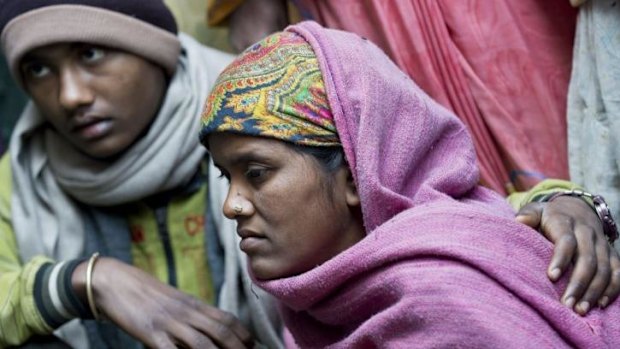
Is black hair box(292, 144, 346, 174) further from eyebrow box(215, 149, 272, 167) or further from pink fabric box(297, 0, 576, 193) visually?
pink fabric box(297, 0, 576, 193)

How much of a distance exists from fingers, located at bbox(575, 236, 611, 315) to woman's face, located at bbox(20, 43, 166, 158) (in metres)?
0.94

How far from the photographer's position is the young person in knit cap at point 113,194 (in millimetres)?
1615

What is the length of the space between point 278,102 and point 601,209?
545mm

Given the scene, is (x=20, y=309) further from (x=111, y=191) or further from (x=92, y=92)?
(x=92, y=92)

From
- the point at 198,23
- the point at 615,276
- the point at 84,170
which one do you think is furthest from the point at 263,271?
the point at 198,23

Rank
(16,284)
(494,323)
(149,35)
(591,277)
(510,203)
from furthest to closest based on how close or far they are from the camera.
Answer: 1. (149,35)
2. (16,284)
3. (510,203)
4. (591,277)
5. (494,323)

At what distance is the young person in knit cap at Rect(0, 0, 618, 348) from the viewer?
5.30ft

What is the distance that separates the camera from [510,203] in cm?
154

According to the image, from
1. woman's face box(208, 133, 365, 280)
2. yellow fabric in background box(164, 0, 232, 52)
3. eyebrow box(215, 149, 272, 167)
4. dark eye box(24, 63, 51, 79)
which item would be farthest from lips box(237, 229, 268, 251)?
Result: yellow fabric in background box(164, 0, 232, 52)

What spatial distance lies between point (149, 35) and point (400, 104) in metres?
0.67

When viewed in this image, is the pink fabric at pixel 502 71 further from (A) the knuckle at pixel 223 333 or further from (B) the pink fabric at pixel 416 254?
(A) the knuckle at pixel 223 333

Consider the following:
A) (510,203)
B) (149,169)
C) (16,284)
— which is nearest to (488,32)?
(510,203)

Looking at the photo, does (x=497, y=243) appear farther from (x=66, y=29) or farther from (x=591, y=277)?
(x=66, y=29)

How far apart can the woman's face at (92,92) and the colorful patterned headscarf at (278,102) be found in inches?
18.2
